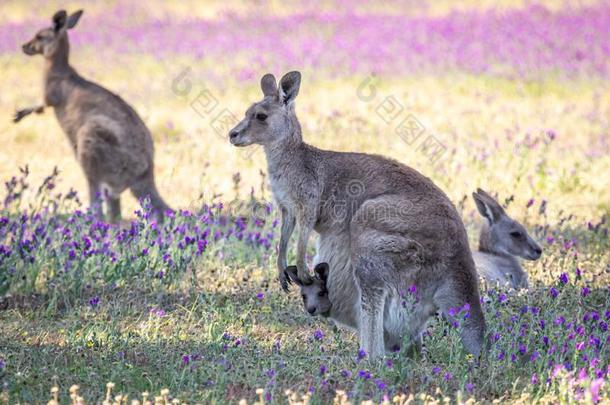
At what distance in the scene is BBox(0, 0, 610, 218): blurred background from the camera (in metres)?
11.1

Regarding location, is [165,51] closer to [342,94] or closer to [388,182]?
[342,94]

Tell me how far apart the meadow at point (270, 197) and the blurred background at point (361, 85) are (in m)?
0.06

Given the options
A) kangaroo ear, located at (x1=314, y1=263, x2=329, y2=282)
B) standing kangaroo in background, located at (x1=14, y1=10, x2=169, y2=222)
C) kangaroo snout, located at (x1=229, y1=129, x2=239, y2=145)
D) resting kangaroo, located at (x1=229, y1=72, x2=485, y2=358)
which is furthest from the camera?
standing kangaroo in background, located at (x1=14, y1=10, x2=169, y2=222)

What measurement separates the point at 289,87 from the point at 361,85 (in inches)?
361

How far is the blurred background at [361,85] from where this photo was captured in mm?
11070

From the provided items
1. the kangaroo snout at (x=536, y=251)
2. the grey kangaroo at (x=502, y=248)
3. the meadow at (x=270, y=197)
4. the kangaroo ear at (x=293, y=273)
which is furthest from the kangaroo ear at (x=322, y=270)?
the kangaroo snout at (x=536, y=251)

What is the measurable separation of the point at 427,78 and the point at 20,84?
700cm

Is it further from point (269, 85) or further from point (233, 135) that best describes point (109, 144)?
point (233, 135)

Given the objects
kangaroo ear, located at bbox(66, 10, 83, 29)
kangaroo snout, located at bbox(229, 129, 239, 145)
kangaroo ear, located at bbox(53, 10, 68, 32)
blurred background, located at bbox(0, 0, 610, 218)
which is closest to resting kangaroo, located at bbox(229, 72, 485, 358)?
kangaroo snout, located at bbox(229, 129, 239, 145)

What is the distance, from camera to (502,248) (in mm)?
8023

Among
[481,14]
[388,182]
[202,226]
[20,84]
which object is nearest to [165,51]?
[20,84]

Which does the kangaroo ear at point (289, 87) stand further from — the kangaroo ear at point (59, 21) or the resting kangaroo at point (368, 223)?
the kangaroo ear at point (59, 21)

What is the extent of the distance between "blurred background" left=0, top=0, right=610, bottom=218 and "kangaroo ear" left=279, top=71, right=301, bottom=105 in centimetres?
189

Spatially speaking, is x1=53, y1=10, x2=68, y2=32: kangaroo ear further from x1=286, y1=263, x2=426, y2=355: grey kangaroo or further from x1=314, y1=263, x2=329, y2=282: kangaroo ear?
x1=314, y1=263, x2=329, y2=282: kangaroo ear
